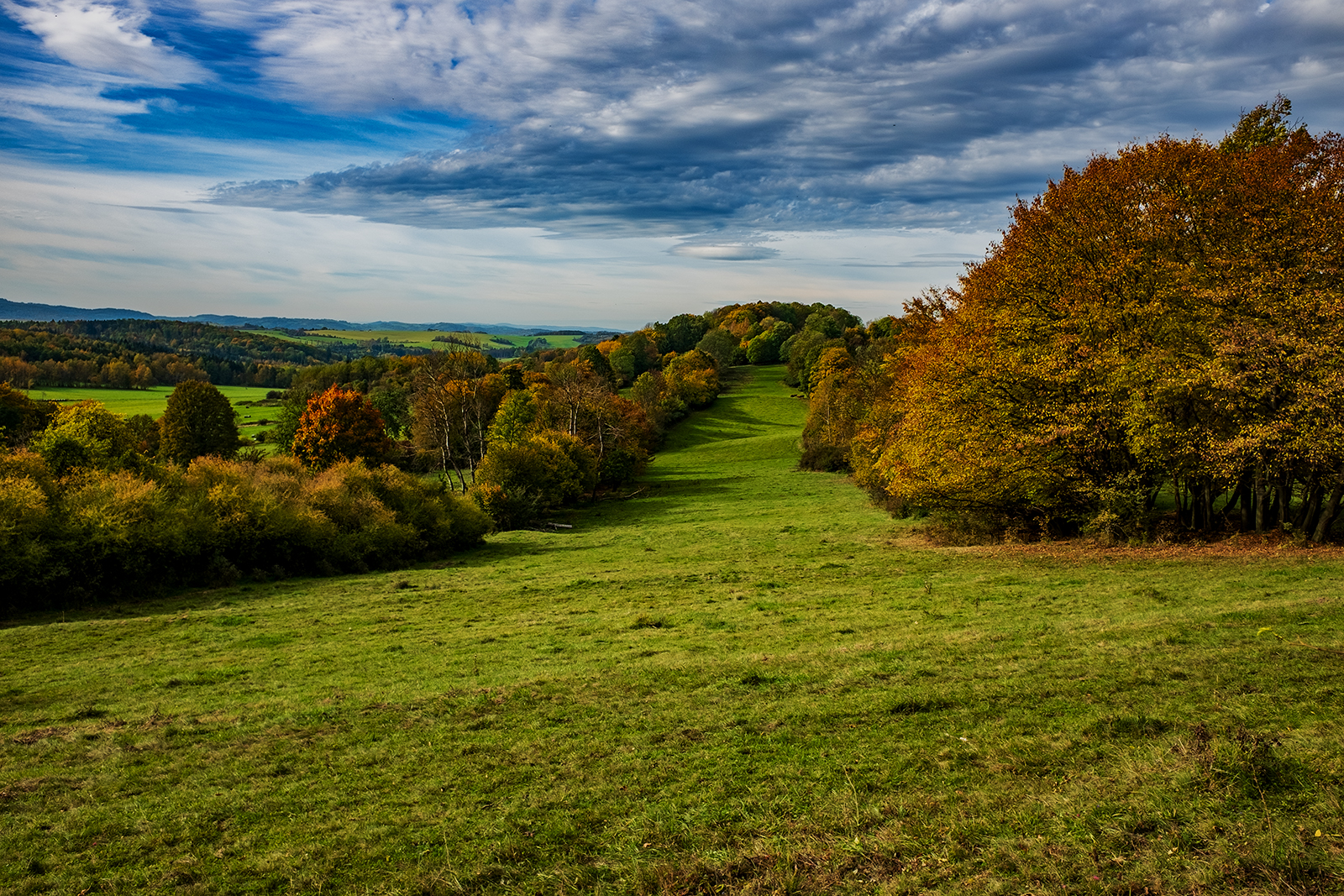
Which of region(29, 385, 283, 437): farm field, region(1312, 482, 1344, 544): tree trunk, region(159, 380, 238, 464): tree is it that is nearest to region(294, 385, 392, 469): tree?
region(159, 380, 238, 464): tree

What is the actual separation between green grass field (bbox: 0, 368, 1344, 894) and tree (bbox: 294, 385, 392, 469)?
40993 millimetres

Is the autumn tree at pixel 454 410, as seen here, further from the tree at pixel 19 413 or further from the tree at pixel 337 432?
the tree at pixel 19 413

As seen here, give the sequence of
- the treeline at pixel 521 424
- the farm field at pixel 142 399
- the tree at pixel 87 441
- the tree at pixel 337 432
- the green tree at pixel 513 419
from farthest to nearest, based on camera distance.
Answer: the farm field at pixel 142 399
the green tree at pixel 513 419
the tree at pixel 337 432
the treeline at pixel 521 424
the tree at pixel 87 441

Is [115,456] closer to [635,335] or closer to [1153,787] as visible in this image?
[1153,787]

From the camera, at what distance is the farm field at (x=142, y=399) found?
103750 millimetres

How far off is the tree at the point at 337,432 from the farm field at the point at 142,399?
3832 cm

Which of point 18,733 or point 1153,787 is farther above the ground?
point 1153,787

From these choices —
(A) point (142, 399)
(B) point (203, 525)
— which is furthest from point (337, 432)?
(A) point (142, 399)

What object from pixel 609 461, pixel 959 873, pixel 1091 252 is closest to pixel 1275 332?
pixel 1091 252

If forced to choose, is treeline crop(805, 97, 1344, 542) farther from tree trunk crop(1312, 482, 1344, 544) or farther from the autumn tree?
the autumn tree

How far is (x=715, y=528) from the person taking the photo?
145ft

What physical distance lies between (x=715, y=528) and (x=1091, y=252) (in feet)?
Result: 81.3

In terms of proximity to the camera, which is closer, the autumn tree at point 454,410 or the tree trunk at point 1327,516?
the tree trunk at point 1327,516

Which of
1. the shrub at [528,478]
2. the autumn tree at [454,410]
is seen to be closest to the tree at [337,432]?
the autumn tree at [454,410]
